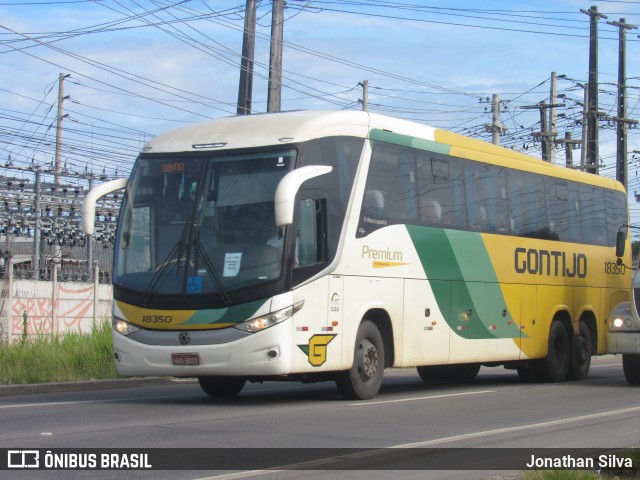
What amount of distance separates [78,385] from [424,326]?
18.6 ft

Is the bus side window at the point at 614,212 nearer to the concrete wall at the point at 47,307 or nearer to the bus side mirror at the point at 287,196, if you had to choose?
the concrete wall at the point at 47,307

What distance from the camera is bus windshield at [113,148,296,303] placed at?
527 inches

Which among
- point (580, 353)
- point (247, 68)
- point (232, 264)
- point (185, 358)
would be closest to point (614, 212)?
point (580, 353)

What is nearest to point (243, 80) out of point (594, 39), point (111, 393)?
point (111, 393)

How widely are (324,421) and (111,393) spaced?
575cm

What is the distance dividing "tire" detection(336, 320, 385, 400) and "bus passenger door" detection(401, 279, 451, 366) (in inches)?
28.3

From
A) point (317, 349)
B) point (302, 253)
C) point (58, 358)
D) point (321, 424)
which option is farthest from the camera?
point (58, 358)

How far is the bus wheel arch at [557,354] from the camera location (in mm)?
19812

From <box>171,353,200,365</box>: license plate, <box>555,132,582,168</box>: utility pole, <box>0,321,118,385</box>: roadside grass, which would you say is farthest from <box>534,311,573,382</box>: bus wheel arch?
<box>555,132,582,168</box>: utility pole

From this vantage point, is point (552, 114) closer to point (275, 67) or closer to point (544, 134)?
point (544, 134)

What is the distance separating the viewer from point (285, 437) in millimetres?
10750

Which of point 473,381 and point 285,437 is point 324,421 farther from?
point 473,381

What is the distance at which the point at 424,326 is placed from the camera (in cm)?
1609

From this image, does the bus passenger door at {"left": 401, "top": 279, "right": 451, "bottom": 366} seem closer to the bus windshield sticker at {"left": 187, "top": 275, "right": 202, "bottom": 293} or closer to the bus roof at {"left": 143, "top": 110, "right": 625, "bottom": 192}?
the bus roof at {"left": 143, "top": 110, "right": 625, "bottom": 192}
